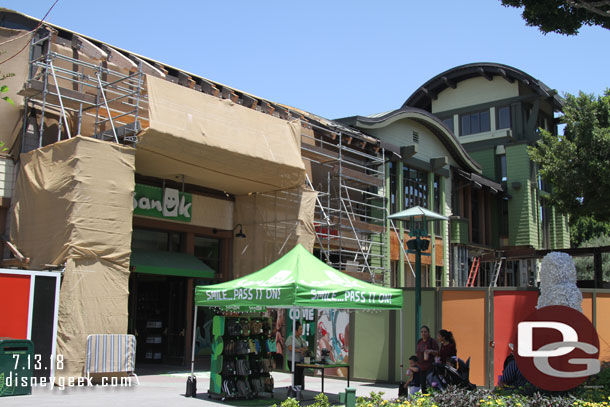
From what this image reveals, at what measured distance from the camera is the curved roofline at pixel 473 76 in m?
35.0

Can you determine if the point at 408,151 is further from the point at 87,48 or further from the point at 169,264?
the point at 87,48

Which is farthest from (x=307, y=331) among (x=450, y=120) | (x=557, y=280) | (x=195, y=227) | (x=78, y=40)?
(x=450, y=120)

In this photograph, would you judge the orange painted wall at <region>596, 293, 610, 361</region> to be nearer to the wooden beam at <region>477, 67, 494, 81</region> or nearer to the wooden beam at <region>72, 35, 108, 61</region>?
the wooden beam at <region>72, 35, 108, 61</region>

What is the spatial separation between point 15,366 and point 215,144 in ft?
23.7

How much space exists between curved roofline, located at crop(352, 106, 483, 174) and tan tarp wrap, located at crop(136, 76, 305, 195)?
19.3 ft

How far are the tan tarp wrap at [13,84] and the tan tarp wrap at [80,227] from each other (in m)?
0.94

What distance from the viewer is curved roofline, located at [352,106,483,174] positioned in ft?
82.6

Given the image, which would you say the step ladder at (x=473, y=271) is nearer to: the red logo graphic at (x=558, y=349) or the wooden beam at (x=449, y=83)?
the wooden beam at (x=449, y=83)

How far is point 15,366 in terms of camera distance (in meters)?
12.0

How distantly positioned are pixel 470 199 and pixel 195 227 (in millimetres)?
16842

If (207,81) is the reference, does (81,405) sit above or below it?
below

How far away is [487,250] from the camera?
32.3 metres

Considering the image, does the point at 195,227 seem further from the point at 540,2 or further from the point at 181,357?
the point at 540,2

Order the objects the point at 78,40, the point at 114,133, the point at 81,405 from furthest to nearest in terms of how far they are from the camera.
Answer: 1. the point at 78,40
2. the point at 114,133
3. the point at 81,405
